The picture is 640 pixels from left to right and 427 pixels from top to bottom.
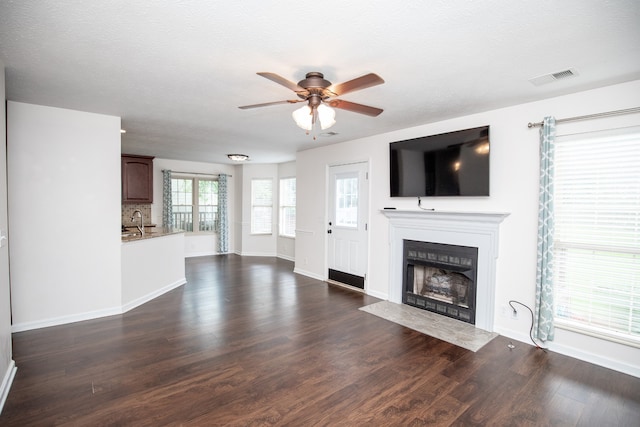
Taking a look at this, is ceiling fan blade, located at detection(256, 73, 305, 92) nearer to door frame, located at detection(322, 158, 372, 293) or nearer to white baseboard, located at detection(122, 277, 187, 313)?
door frame, located at detection(322, 158, 372, 293)

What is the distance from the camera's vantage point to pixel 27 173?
3436 millimetres

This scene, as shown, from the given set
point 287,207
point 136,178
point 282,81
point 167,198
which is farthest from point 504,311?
point 167,198

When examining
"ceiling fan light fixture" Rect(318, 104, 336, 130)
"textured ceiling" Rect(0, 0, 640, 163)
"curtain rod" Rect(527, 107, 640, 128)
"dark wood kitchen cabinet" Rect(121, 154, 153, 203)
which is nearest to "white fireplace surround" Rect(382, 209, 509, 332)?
"curtain rod" Rect(527, 107, 640, 128)

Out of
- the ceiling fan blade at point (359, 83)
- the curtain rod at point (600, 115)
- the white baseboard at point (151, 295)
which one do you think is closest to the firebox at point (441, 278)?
the curtain rod at point (600, 115)

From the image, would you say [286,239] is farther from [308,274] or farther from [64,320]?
[64,320]

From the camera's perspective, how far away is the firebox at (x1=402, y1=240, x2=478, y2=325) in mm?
3844

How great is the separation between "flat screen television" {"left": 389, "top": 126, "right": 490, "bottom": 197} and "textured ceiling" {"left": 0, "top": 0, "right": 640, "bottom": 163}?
0.37m

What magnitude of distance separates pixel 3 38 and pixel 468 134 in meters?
4.16

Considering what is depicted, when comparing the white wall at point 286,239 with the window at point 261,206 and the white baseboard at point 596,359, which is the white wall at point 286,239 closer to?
the window at point 261,206

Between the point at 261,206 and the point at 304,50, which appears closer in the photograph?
the point at 304,50

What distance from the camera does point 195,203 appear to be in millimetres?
8539

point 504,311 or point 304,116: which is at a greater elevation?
point 304,116

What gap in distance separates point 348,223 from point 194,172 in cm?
502

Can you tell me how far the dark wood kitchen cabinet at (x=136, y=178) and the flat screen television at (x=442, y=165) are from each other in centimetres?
510
